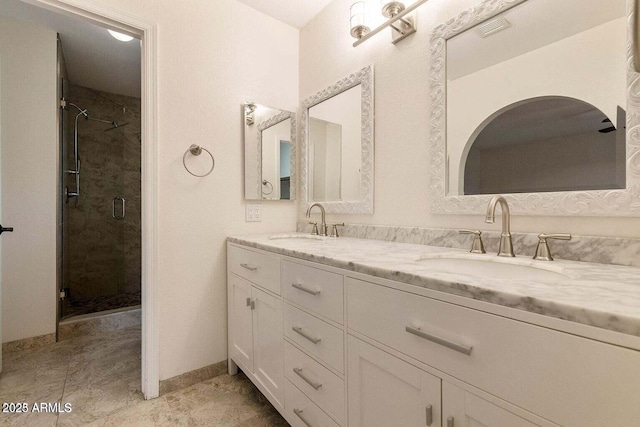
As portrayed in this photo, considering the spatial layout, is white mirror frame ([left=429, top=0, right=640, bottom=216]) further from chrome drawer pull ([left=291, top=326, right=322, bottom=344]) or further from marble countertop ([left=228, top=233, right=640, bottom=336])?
chrome drawer pull ([left=291, top=326, right=322, bottom=344])

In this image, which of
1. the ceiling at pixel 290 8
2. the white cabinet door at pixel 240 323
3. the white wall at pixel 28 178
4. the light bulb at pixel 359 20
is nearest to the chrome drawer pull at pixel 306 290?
the white cabinet door at pixel 240 323

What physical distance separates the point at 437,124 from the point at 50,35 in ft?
9.31

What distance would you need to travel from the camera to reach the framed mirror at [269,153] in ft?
6.35

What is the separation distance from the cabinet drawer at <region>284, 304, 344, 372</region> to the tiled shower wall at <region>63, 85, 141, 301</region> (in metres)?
2.84

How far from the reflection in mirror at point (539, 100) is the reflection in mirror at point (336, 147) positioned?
0.59 metres

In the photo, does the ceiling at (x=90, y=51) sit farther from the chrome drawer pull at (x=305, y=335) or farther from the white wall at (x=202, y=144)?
the chrome drawer pull at (x=305, y=335)

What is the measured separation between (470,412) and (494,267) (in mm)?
516

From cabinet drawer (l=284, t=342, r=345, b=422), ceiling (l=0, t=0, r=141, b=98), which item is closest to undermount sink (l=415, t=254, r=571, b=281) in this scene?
cabinet drawer (l=284, t=342, r=345, b=422)

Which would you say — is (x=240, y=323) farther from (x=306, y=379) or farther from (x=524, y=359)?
(x=524, y=359)

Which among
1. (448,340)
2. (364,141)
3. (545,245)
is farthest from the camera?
(364,141)

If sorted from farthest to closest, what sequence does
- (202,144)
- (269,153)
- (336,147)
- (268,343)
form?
(269,153)
(336,147)
(202,144)
(268,343)

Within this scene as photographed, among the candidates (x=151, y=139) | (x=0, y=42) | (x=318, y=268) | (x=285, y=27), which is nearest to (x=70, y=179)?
(x=0, y=42)

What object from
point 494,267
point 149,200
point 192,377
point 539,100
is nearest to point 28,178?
point 149,200

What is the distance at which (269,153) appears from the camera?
81.0 inches
